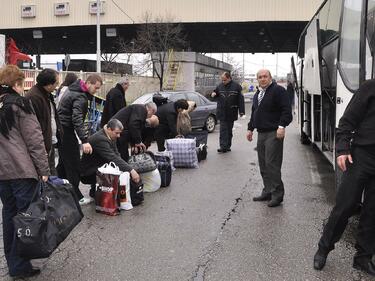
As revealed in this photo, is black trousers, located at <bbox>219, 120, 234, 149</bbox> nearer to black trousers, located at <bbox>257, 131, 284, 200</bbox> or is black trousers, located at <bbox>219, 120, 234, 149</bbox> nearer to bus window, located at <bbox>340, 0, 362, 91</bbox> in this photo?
black trousers, located at <bbox>257, 131, 284, 200</bbox>

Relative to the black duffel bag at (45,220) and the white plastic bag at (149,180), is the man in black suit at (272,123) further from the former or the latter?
the black duffel bag at (45,220)

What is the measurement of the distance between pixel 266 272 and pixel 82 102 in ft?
10.9

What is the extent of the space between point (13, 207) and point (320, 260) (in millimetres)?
2708

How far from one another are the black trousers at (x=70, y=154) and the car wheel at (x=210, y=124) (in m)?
10.2

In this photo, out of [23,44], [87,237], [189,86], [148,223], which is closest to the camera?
[87,237]

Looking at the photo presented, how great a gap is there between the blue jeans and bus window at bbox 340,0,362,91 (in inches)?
135

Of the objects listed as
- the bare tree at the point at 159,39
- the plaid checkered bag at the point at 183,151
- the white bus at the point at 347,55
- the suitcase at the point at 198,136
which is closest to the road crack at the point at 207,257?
the white bus at the point at 347,55

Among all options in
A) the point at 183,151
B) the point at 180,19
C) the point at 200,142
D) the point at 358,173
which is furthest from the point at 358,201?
the point at 180,19

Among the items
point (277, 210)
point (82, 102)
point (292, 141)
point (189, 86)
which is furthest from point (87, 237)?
point (189, 86)

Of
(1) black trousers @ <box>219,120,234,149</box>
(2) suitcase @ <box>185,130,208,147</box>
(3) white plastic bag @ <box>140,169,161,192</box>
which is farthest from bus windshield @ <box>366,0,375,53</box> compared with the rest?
(1) black trousers @ <box>219,120,234,149</box>

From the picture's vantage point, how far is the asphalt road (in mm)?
4238

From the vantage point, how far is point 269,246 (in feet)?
16.1

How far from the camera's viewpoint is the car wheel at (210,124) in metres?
16.5

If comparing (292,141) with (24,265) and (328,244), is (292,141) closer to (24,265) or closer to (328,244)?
(328,244)
